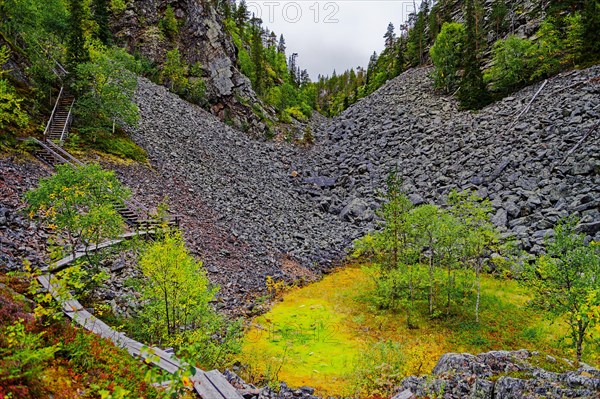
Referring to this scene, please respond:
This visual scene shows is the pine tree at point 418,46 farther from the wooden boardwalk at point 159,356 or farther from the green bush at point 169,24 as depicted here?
the wooden boardwalk at point 159,356

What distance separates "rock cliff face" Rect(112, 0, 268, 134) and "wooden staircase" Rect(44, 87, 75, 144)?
21423 millimetres

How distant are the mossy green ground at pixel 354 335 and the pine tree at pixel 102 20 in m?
43.5

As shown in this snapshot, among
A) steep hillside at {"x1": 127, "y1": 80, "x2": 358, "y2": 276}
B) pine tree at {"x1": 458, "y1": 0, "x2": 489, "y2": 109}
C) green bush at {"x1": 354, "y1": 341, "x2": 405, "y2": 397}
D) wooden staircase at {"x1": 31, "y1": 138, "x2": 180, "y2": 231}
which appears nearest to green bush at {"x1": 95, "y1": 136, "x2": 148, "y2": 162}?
steep hillside at {"x1": 127, "y1": 80, "x2": 358, "y2": 276}

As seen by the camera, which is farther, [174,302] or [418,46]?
[418,46]

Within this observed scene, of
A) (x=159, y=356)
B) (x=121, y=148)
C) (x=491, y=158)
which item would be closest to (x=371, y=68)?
(x=491, y=158)

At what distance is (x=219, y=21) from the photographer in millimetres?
55031

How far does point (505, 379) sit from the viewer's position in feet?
24.9

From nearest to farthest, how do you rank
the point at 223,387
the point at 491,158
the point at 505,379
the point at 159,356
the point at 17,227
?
the point at 223,387 → the point at 505,379 → the point at 159,356 → the point at 17,227 → the point at 491,158

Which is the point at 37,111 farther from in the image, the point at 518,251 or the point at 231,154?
the point at 518,251

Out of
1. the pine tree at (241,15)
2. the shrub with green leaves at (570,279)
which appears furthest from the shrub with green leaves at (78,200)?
the pine tree at (241,15)

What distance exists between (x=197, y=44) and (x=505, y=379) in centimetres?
5467

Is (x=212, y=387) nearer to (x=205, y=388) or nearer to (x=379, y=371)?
(x=205, y=388)

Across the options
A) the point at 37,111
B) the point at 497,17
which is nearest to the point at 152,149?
the point at 37,111

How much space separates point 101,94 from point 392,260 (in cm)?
2422
